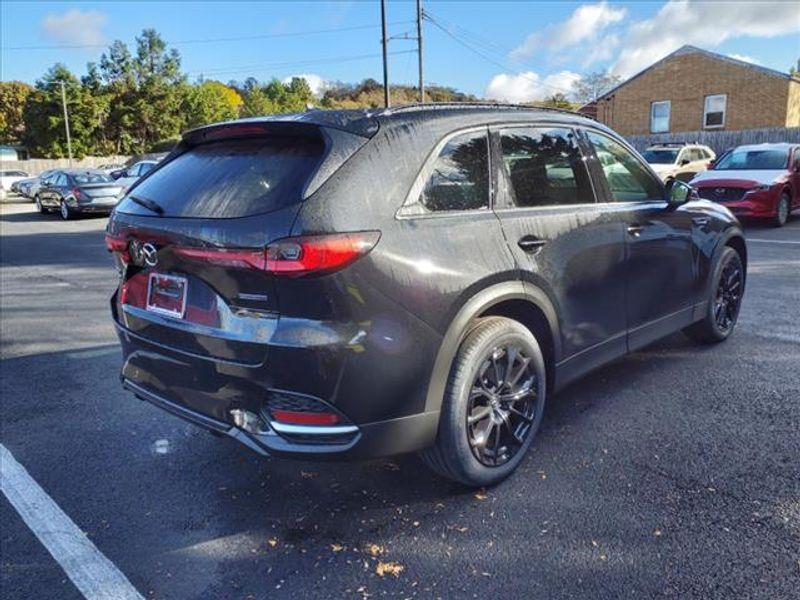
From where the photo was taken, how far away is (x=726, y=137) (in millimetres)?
26547

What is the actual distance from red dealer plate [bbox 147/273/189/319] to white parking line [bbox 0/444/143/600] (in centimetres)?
103

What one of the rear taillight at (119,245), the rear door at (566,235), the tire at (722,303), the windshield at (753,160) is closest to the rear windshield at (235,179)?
the rear taillight at (119,245)

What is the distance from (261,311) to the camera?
2.43 meters

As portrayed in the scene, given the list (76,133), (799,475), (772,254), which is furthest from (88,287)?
(76,133)

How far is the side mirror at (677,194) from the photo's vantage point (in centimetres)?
418

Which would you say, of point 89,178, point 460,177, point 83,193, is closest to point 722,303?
point 460,177

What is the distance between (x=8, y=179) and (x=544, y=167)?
134 ft

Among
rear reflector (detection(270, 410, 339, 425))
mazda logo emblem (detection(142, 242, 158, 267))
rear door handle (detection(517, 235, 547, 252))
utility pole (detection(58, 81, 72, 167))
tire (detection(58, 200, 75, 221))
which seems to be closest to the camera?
rear reflector (detection(270, 410, 339, 425))

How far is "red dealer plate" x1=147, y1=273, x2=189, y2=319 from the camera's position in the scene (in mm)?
2693

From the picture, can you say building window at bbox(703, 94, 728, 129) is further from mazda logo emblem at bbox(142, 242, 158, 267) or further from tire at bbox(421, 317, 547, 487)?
mazda logo emblem at bbox(142, 242, 158, 267)

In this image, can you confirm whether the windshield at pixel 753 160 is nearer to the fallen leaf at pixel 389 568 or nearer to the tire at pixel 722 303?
the tire at pixel 722 303

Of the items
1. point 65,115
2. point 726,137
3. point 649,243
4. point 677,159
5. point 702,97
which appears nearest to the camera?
point 649,243

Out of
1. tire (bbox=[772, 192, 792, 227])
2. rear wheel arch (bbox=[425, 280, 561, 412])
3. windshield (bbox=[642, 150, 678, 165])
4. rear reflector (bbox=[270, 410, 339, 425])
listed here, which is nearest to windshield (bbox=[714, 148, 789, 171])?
tire (bbox=[772, 192, 792, 227])

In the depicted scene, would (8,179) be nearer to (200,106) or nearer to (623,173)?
(200,106)
